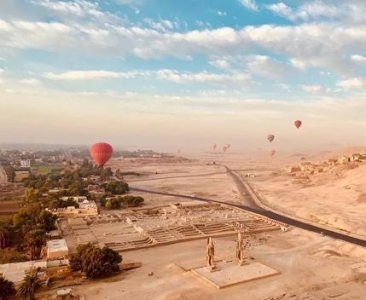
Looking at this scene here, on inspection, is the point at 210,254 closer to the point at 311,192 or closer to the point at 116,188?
the point at 116,188

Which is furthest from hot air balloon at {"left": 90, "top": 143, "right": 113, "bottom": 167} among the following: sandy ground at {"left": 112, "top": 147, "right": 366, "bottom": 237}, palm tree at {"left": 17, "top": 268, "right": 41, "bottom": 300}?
palm tree at {"left": 17, "top": 268, "right": 41, "bottom": 300}

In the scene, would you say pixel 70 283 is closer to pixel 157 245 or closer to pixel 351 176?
pixel 157 245

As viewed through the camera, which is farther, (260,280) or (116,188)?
(116,188)

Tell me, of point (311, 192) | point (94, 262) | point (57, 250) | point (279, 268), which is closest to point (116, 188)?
point (311, 192)

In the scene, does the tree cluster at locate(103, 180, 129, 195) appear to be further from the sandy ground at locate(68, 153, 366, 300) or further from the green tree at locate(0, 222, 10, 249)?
the green tree at locate(0, 222, 10, 249)

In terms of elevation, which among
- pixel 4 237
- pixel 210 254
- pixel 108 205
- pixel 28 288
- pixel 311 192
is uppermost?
pixel 311 192

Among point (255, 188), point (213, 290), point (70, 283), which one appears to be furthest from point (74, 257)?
point (255, 188)

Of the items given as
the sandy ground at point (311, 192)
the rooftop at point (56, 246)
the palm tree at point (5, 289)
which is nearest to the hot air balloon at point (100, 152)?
the sandy ground at point (311, 192)

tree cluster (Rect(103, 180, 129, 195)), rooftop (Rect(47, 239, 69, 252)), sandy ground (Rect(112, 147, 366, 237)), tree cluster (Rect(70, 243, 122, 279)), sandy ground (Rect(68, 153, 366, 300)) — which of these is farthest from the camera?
tree cluster (Rect(103, 180, 129, 195))
